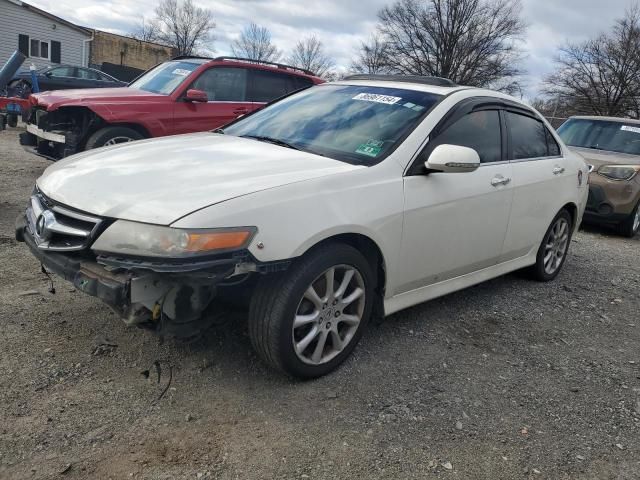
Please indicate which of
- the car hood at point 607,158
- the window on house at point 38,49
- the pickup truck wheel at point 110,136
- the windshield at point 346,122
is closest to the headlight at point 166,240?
the windshield at point 346,122

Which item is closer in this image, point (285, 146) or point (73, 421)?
point (73, 421)

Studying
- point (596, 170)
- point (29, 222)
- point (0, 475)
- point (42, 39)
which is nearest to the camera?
point (0, 475)

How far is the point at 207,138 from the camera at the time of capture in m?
3.84

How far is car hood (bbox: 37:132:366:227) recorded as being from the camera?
2596 mm

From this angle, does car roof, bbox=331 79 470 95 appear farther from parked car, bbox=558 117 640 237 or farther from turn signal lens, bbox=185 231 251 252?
parked car, bbox=558 117 640 237

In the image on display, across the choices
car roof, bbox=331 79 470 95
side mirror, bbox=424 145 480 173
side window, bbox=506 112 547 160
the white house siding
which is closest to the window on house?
Answer: the white house siding

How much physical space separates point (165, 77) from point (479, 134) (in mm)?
5439

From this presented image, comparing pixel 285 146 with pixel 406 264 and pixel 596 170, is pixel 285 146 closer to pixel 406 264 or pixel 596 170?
pixel 406 264

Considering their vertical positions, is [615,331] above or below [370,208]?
below

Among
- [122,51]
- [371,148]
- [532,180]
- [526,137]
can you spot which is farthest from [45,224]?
[122,51]

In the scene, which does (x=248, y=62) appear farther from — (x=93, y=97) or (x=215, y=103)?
(x=93, y=97)

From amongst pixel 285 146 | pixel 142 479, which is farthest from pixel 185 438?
pixel 285 146

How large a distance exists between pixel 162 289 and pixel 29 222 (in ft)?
3.71

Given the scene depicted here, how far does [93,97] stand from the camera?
23.5 ft
